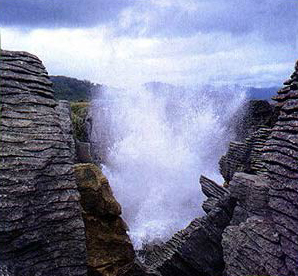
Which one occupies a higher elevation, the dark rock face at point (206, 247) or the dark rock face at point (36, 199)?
the dark rock face at point (36, 199)

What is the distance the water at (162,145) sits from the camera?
39.3 metres

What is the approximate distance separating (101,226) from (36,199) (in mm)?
2367

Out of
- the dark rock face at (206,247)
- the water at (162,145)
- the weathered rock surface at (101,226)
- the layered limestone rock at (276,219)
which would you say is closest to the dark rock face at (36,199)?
the weathered rock surface at (101,226)

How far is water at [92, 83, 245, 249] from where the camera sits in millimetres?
39344

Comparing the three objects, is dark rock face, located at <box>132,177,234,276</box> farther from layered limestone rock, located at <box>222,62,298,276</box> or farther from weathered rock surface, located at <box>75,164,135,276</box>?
layered limestone rock, located at <box>222,62,298,276</box>

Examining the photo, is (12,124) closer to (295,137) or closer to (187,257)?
(295,137)

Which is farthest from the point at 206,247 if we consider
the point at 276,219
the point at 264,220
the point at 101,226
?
the point at 276,219

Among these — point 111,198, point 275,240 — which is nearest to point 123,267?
point 111,198

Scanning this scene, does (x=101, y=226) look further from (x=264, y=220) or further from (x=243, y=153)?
(x=243, y=153)

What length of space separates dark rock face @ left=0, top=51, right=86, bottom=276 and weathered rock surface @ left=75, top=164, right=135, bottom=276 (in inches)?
52.1

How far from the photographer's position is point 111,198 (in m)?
7.56

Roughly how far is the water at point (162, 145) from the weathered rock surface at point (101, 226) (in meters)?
25.9

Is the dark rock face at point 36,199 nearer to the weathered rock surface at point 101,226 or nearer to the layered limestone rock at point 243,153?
the weathered rock surface at point 101,226

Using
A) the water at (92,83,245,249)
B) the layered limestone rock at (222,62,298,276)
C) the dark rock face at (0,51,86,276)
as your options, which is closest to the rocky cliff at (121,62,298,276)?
the layered limestone rock at (222,62,298,276)
